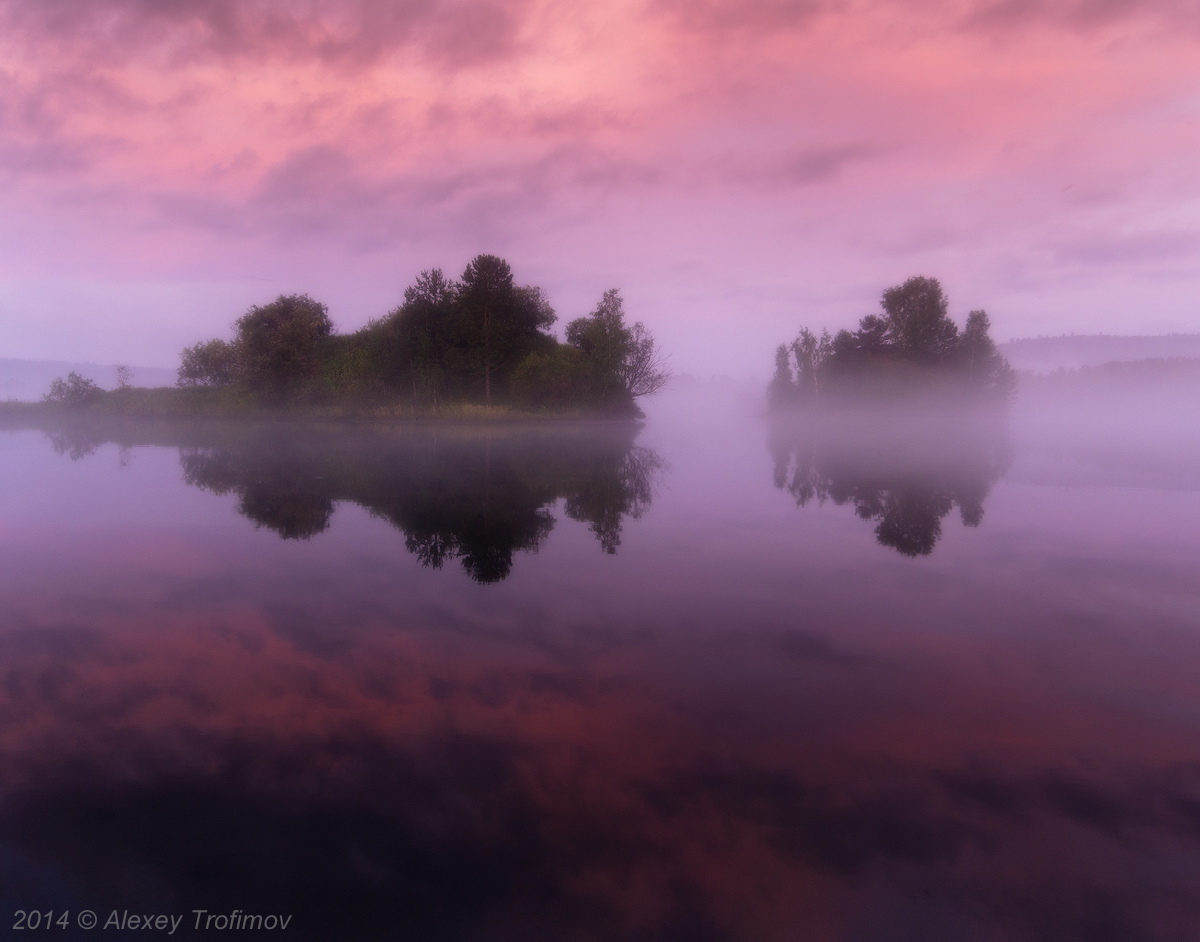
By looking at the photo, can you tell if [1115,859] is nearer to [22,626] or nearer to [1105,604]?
[1105,604]

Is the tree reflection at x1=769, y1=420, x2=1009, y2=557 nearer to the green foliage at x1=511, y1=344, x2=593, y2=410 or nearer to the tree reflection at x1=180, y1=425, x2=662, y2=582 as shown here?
the tree reflection at x1=180, y1=425, x2=662, y2=582

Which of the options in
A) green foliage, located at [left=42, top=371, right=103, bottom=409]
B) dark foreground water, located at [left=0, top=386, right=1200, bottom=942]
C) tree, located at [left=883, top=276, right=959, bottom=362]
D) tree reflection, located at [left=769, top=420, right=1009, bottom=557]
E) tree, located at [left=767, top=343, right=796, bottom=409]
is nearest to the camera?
dark foreground water, located at [left=0, top=386, right=1200, bottom=942]

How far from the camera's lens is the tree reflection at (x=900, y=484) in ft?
47.4

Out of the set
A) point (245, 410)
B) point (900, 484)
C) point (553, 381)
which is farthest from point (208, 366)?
point (900, 484)

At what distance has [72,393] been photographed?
7238 centimetres

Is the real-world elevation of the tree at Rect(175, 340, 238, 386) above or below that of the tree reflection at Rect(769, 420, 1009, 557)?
above

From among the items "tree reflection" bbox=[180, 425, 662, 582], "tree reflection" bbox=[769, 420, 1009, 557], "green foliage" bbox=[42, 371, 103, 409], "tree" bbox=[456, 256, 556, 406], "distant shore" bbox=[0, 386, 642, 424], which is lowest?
"tree reflection" bbox=[769, 420, 1009, 557]

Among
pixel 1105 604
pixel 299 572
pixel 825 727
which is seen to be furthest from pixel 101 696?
pixel 1105 604

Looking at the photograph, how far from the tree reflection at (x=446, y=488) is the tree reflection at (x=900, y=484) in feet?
18.6

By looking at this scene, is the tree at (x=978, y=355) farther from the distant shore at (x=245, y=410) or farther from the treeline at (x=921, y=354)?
the distant shore at (x=245, y=410)

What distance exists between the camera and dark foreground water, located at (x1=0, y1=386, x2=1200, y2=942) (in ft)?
12.4

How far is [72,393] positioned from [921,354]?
368ft

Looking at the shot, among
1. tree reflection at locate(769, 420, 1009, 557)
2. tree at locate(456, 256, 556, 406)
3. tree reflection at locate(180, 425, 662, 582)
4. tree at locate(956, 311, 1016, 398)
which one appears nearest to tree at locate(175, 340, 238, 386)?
tree at locate(456, 256, 556, 406)

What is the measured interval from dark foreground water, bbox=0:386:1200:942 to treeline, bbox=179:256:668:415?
2029 inches
